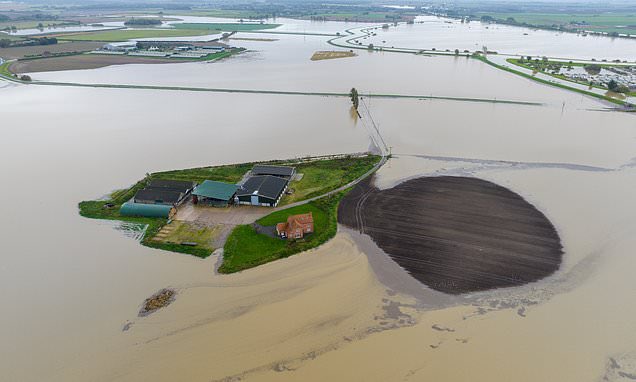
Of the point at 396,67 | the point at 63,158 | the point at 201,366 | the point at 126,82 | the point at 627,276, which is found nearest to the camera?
the point at 201,366

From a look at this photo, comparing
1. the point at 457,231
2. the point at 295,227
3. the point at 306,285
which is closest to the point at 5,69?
the point at 295,227

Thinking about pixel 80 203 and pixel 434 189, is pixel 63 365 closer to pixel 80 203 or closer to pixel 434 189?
pixel 80 203

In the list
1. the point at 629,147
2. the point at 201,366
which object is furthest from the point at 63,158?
the point at 629,147

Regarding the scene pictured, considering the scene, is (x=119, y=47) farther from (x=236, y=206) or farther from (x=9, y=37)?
(x=236, y=206)

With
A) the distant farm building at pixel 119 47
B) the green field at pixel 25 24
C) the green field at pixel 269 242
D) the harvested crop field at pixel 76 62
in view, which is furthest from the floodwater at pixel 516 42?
the green field at pixel 25 24

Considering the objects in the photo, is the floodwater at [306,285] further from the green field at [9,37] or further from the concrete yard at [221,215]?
the green field at [9,37]

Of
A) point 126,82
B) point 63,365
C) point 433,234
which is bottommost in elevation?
point 63,365
